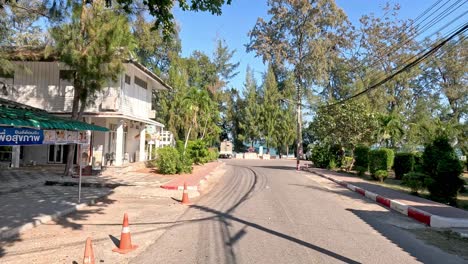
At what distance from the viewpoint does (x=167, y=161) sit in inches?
870

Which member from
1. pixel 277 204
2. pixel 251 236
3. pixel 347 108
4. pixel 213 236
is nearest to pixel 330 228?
pixel 251 236

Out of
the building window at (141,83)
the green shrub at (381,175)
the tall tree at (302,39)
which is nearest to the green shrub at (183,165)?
the building window at (141,83)

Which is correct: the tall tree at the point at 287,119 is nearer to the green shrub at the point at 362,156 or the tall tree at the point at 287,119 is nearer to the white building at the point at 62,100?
the green shrub at the point at 362,156

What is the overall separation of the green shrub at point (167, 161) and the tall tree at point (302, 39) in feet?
99.7

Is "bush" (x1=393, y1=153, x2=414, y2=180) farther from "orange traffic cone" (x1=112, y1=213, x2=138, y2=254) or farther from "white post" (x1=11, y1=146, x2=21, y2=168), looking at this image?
"white post" (x1=11, y1=146, x2=21, y2=168)

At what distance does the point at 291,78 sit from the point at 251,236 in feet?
170

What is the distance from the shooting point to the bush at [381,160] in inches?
927

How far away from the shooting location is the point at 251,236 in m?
8.15

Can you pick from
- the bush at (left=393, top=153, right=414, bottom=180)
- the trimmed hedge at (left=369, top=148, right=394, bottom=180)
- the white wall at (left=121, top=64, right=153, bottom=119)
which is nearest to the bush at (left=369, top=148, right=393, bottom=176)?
the trimmed hedge at (left=369, top=148, right=394, bottom=180)

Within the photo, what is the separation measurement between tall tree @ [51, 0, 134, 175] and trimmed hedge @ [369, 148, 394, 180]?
1552 centimetres

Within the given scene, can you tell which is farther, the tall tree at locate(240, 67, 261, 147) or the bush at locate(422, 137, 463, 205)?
the tall tree at locate(240, 67, 261, 147)

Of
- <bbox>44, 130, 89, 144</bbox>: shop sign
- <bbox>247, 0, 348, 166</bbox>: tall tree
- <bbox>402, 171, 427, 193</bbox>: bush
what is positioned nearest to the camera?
<bbox>44, 130, 89, 144</bbox>: shop sign

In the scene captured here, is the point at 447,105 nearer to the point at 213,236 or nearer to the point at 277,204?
the point at 277,204

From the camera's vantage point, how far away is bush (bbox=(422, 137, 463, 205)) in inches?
567
